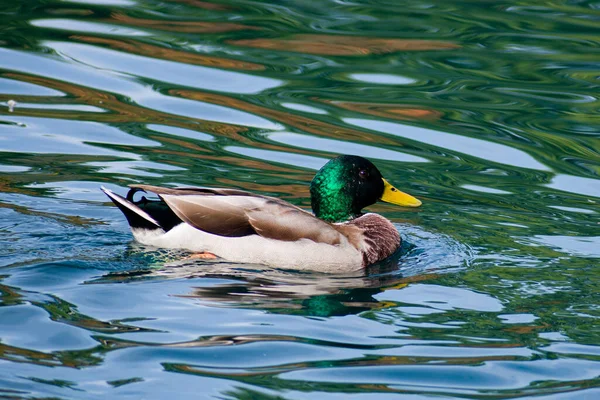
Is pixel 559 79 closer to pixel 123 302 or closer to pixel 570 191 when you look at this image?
pixel 570 191

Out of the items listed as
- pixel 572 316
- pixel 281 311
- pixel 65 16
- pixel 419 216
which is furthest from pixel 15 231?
pixel 65 16

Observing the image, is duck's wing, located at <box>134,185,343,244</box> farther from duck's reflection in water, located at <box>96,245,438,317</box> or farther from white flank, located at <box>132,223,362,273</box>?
duck's reflection in water, located at <box>96,245,438,317</box>

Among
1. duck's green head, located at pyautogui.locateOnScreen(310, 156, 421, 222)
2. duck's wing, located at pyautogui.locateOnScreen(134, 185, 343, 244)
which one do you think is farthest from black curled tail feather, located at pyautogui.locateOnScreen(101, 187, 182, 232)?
duck's green head, located at pyautogui.locateOnScreen(310, 156, 421, 222)

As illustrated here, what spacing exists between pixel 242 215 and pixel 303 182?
1964mm

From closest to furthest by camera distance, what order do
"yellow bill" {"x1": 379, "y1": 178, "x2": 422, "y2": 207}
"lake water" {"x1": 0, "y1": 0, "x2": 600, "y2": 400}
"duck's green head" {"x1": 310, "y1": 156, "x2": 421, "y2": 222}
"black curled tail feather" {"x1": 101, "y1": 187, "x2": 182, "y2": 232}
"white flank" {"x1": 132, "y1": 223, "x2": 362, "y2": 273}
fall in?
"lake water" {"x1": 0, "y1": 0, "x2": 600, "y2": 400} → "white flank" {"x1": 132, "y1": 223, "x2": 362, "y2": 273} → "black curled tail feather" {"x1": 101, "y1": 187, "x2": 182, "y2": 232} → "duck's green head" {"x1": 310, "y1": 156, "x2": 421, "y2": 222} → "yellow bill" {"x1": 379, "y1": 178, "x2": 422, "y2": 207}

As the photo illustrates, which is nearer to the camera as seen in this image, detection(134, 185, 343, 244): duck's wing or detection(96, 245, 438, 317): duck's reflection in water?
detection(96, 245, 438, 317): duck's reflection in water

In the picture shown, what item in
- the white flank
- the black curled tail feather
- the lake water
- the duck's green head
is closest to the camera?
the lake water

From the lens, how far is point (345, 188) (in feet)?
29.1

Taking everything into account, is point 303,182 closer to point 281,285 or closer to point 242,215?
point 242,215

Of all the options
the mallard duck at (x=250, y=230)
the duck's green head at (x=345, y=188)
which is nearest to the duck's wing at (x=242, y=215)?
the mallard duck at (x=250, y=230)

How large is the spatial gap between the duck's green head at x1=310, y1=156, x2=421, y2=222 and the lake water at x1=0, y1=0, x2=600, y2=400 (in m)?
0.56

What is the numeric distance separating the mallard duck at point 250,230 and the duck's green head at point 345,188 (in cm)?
6

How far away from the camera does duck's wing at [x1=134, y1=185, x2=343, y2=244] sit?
823 cm

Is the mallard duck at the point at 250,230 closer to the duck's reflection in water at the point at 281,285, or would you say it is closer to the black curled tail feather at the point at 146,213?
the black curled tail feather at the point at 146,213
